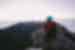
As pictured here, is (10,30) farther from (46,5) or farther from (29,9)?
(46,5)

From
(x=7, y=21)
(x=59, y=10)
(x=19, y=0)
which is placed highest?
(x=19, y=0)

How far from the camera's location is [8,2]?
1.52 meters

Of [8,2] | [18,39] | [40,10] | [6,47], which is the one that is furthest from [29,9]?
[6,47]

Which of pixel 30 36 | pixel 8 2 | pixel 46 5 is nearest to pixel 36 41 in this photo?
pixel 30 36

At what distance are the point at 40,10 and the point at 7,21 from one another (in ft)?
1.24

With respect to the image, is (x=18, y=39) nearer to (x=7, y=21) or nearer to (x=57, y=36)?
(x=7, y=21)

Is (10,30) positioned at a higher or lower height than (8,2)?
lower

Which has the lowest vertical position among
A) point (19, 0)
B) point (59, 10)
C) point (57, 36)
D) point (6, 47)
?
point (6, 47)

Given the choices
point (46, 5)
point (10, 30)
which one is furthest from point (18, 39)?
point (46, 5)

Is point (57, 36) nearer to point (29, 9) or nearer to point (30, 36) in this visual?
point (30, 36)

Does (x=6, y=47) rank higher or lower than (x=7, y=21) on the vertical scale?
lower

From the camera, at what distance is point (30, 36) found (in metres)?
1.53

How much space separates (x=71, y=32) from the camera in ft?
5.03

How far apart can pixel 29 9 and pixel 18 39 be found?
348 millimetres
